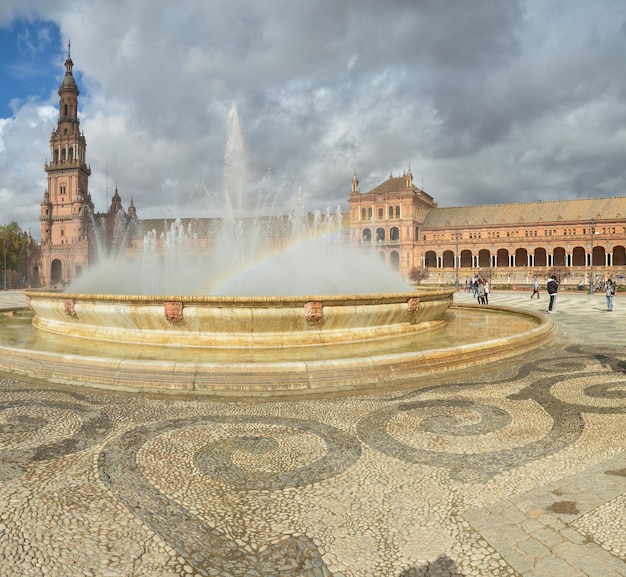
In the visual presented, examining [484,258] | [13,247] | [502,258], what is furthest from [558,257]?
[13,247]

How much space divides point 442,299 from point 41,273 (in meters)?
103

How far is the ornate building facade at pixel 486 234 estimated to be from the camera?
233ft

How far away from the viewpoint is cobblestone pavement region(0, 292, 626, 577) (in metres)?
2.49

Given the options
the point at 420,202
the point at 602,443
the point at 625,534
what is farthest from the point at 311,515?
the point at 420,202

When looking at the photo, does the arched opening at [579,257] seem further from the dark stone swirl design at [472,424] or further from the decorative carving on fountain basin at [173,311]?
the dark stone swirl design at [472,424]

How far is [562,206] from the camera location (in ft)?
259

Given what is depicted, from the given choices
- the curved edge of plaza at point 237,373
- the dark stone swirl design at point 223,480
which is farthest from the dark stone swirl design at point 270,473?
the curved edge of plaza at point 237,373

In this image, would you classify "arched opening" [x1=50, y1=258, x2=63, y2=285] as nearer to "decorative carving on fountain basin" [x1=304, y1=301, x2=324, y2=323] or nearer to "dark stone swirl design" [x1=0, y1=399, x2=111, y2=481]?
"decorative carving on fountain basin" [x1=304, y1=301, x2=324, y2=323]

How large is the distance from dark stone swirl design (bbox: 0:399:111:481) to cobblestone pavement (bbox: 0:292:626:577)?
22 millimetres

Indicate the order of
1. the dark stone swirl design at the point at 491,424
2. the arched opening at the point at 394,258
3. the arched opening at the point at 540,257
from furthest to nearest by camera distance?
1. the arched opening at the point at 394,258
2. the arched opening at the point at 540,257
3. the dark stone swirl design at the point at 491,424

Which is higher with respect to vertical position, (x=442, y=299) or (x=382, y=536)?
(x=442, y=299)

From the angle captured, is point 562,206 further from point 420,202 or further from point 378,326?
point 378,326

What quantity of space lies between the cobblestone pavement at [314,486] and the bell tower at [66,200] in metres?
95.9

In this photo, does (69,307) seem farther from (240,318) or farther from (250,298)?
(250,298)
